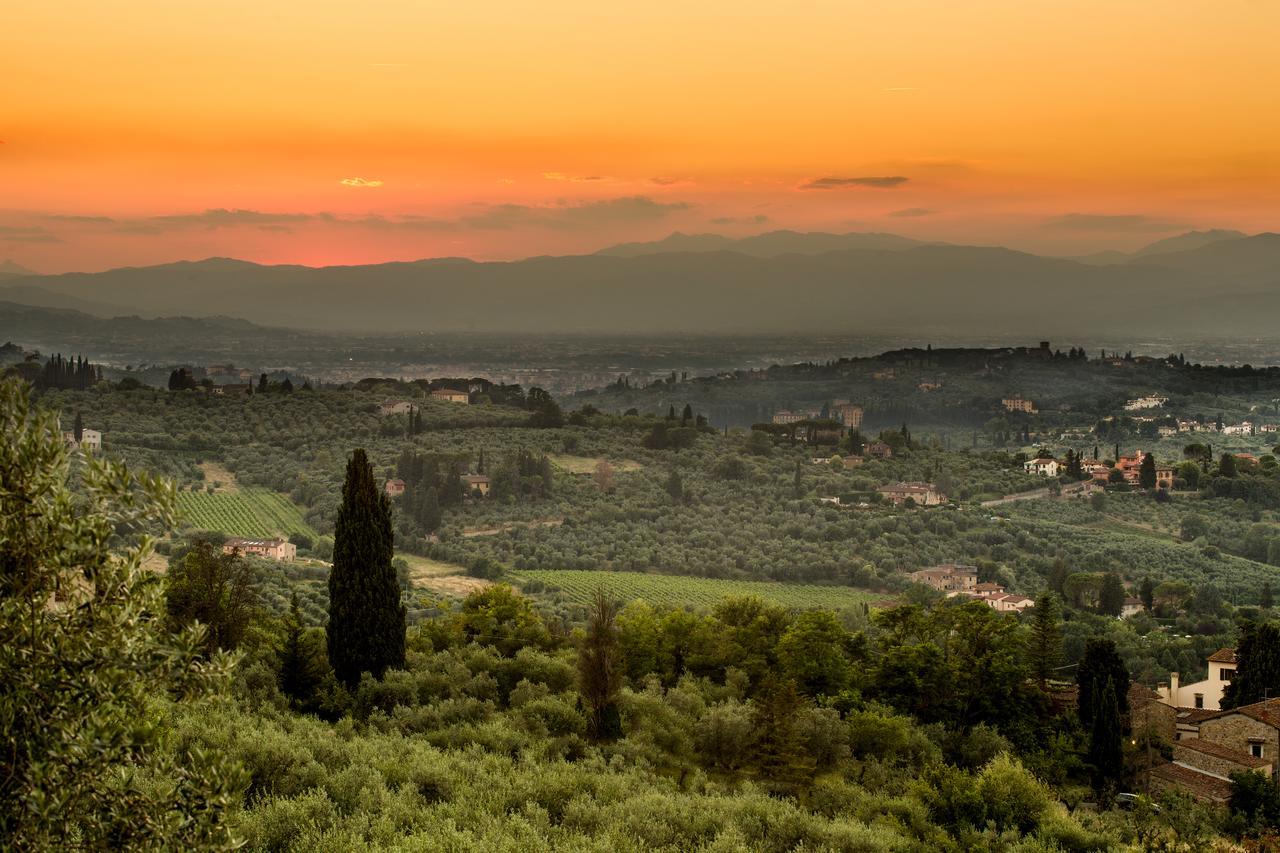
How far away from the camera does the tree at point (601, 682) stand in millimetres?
15414

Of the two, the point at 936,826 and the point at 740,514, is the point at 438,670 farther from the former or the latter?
the point at 740,514

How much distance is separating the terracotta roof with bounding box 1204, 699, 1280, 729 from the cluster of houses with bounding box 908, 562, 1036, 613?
2270 centimetres

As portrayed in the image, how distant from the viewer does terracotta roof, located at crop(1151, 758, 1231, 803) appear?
64.5ft

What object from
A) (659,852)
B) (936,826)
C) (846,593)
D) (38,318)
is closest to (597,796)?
(659,852)

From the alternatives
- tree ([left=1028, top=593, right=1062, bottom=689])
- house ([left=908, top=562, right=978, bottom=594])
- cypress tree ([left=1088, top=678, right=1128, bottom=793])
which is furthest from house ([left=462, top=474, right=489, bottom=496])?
cypress tree ([left=1088, top=678, right=1128, bottom=793])

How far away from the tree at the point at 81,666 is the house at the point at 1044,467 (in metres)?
77.6

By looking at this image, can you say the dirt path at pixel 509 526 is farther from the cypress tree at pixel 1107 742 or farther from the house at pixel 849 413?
the house at pixel 849 413

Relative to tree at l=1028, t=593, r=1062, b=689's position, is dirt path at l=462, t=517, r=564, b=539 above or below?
below

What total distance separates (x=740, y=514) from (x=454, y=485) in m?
17.7

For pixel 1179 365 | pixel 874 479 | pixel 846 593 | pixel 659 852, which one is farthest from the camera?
pixel 1179 365

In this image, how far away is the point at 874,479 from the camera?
3004 inches

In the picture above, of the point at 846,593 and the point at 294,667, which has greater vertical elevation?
the point at 294,667

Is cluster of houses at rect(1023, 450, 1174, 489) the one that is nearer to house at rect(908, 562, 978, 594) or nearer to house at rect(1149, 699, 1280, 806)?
house at rect(908, 562, 978, 594)

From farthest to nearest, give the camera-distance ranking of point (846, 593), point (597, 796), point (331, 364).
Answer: point (331, 364), point (846, 593), point (597, 796)
